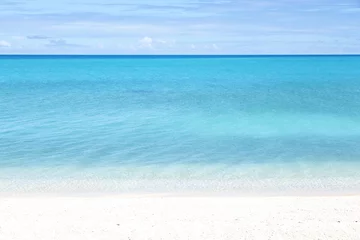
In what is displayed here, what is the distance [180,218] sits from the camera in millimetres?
8453

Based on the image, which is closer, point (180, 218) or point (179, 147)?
point (180, 218)

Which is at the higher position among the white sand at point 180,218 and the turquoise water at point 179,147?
the white sand at point 180,218

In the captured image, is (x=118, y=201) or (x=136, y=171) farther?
(x=136, y=171)

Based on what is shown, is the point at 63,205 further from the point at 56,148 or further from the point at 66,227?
the point at 56,148

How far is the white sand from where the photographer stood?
769cm

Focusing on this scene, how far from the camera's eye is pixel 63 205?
9.29m

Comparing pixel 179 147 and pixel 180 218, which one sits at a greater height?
pixel 180 218

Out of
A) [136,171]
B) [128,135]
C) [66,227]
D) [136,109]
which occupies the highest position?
[66,227]

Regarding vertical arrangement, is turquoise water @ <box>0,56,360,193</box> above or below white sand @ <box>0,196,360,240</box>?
below

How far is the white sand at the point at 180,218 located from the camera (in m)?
7.69

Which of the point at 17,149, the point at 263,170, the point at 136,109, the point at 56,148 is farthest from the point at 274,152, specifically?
the point at 136,109

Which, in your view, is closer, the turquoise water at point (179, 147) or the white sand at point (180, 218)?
the white sand at point (180, 218)

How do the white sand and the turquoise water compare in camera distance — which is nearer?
the white sand

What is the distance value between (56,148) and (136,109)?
395 inches
